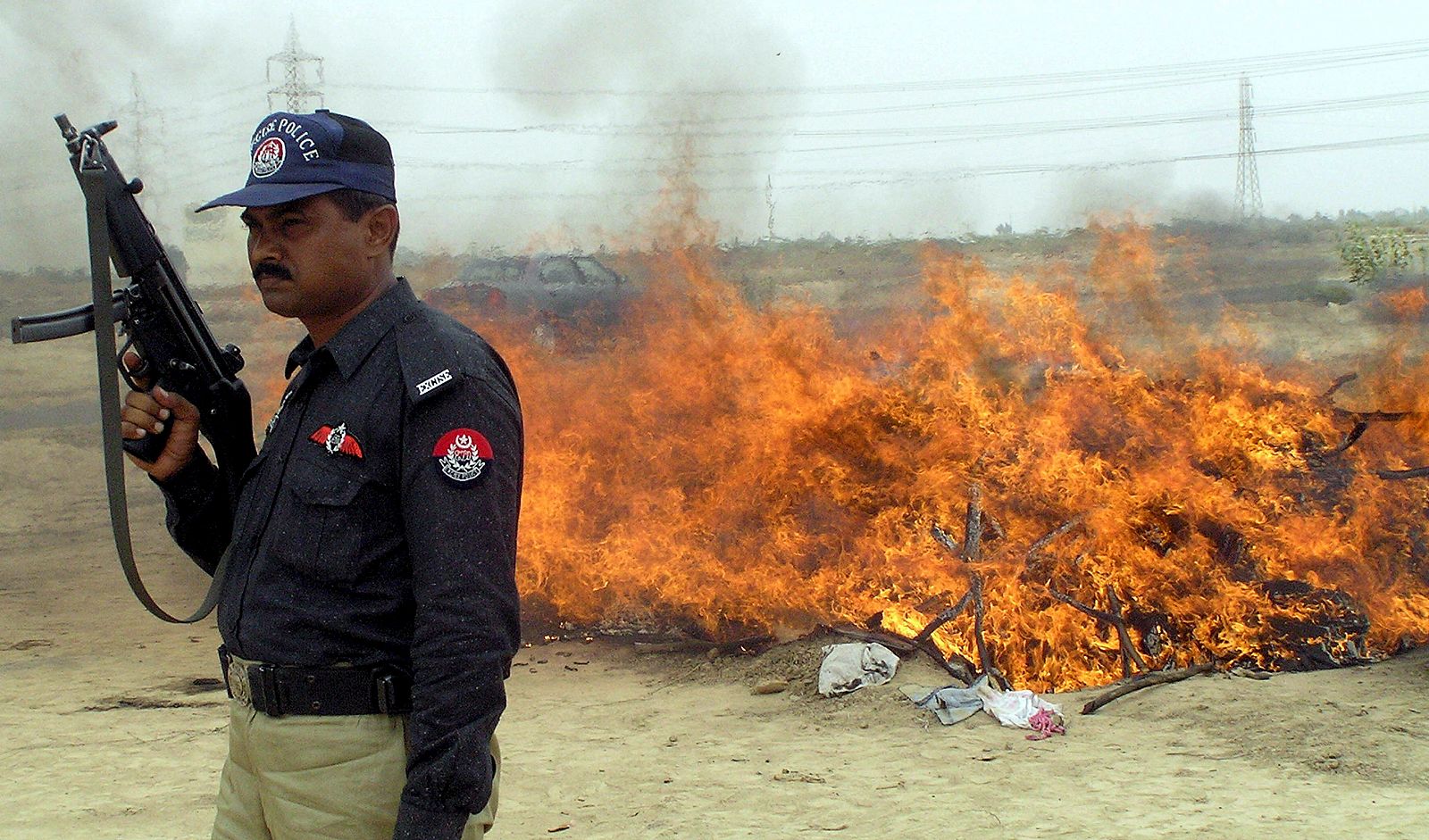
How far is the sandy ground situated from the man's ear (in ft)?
10.1

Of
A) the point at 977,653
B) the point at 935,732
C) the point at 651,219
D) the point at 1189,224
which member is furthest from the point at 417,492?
the point at 1189,224

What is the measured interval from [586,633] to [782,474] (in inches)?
64.4

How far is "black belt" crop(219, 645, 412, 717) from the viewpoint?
196cm

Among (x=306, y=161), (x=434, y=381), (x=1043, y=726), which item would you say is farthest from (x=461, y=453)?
(x=1043, y=726)

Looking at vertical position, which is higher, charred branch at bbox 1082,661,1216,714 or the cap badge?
the cap badge

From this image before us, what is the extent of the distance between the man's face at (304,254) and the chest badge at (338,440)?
0.80 ft

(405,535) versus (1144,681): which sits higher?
(405,535)

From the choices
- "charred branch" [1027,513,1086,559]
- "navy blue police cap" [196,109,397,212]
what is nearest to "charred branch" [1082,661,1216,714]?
"charred branch" [1027,513,1086,559]

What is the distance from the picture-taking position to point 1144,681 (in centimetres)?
591

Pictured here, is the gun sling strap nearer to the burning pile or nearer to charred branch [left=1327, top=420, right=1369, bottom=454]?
the burning pile

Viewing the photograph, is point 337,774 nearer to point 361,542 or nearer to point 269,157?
point 361,542

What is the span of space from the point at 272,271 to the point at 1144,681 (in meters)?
5.14

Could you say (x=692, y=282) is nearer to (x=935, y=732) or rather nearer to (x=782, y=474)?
(x=782, y=474)

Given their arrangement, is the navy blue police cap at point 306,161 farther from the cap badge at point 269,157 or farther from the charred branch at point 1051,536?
the charred branch at point 1051,536
